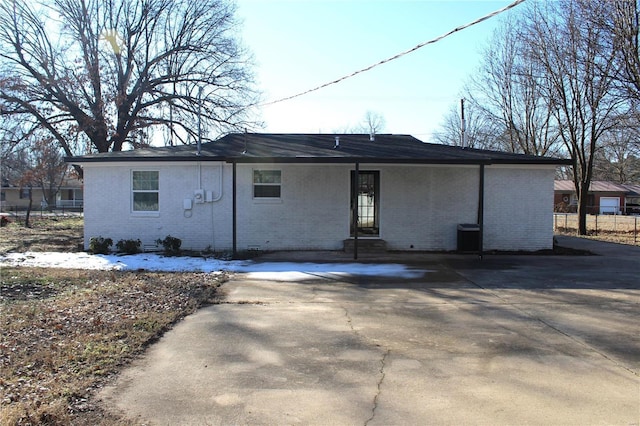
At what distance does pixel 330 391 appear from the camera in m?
3.94

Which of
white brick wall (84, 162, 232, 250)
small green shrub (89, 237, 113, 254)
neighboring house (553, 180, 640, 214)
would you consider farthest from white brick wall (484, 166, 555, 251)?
neighboring house (553, 180, 640, 214)

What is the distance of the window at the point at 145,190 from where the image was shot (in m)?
14.0

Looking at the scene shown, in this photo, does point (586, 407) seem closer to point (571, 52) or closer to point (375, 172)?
point (375, 172)

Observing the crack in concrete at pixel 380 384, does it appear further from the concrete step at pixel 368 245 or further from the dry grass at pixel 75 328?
the concrete step at pixel 368 245

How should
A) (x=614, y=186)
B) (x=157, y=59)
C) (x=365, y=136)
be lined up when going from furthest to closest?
(x=614, y=186)
(x=157, y=59)
(x=365, y=136)

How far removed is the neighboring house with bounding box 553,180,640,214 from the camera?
2186 inches

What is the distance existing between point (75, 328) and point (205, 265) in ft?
18.5

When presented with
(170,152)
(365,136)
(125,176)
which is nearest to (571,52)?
(365,136)

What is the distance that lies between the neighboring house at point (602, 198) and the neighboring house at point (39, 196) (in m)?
60.8

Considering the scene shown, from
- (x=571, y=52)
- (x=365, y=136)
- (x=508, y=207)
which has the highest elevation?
(x=571, y=52)

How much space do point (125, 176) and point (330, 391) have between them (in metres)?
12.0

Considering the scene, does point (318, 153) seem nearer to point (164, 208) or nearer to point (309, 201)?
point (309, 201)

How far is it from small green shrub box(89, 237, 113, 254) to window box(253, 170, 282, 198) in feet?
14.7

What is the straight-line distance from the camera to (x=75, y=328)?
561 centimetres
